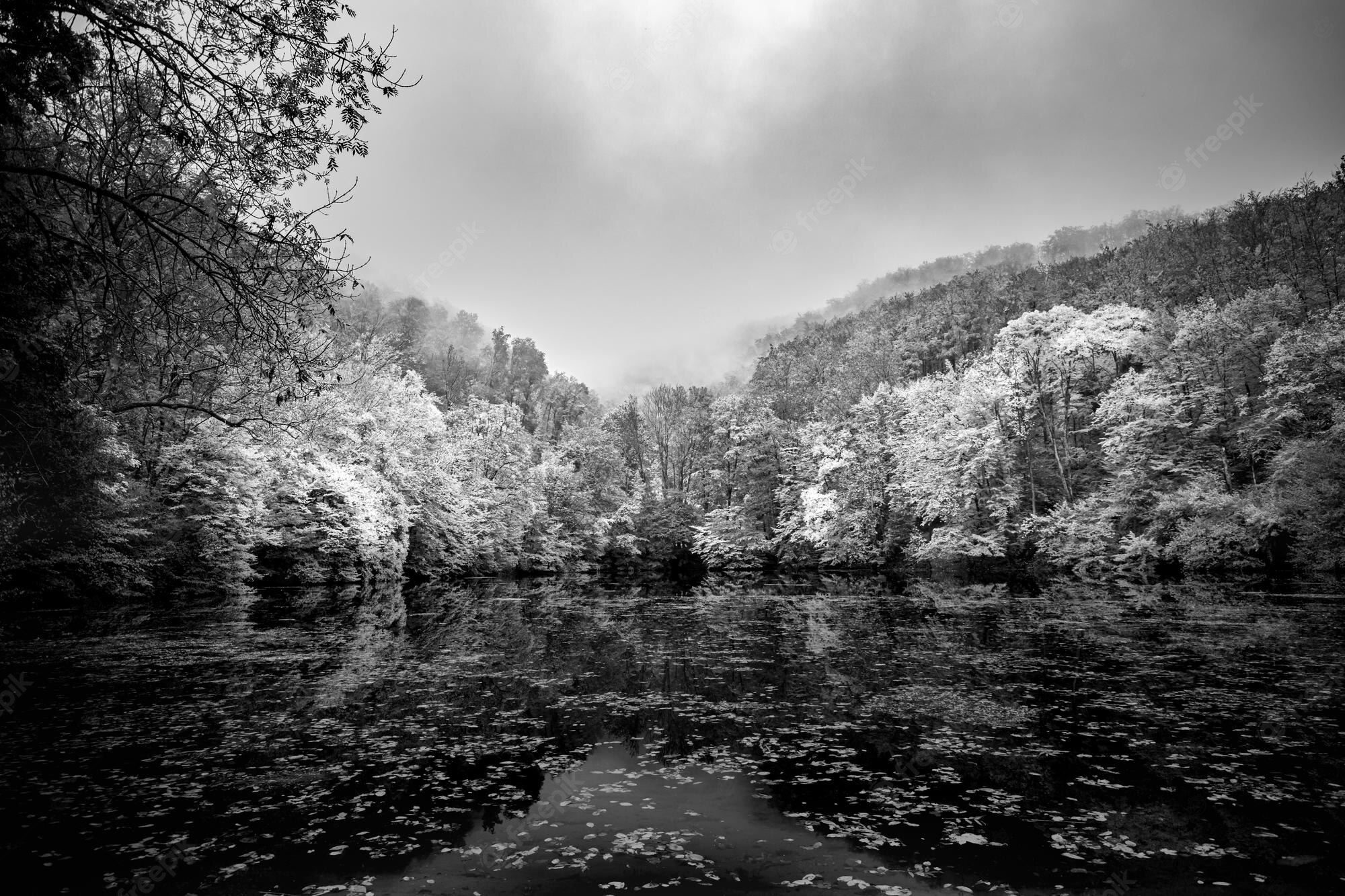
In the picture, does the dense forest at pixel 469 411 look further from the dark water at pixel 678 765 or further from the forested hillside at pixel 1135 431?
the dark water at pixel 678 765

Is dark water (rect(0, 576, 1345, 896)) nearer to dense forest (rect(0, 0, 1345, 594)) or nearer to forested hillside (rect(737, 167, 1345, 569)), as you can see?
dense forest (rect(0, 0, 1345, 594))

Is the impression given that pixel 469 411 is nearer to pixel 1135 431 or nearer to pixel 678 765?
pixel 1135 431

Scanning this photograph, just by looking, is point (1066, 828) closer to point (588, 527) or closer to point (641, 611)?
point (641, 611)

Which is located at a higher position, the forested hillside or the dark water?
the forested hillside

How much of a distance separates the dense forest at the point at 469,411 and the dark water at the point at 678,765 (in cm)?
424

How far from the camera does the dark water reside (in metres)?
5.32

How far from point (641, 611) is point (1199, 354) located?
29229 mm

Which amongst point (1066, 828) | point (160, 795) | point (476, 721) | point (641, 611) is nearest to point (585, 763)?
point (476, 721)

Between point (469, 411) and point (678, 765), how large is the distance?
4265 centimetres

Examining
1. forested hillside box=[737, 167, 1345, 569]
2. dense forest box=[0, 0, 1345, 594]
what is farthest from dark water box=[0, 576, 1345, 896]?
forested hillside box=[737, 167, 1345, 569]

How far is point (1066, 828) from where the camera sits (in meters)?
6.01

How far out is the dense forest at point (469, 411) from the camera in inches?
271

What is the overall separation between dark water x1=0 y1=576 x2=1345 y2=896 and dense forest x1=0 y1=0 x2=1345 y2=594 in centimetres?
424

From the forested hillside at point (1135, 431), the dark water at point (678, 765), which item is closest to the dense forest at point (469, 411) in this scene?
the forested hillside at point (1135, 431)
